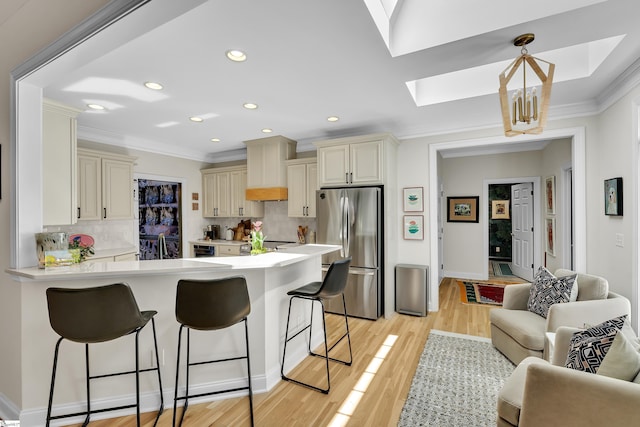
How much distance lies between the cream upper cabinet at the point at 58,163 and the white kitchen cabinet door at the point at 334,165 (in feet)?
9.14

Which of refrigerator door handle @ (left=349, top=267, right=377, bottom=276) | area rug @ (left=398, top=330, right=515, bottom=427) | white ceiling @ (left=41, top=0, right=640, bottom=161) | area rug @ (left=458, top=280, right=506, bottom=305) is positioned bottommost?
area rug @ (left=398, top=330, right=515, bottom=427)

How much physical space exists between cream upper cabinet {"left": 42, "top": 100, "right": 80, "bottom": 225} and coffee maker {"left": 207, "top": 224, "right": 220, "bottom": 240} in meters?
2.83

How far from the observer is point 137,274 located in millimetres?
1914

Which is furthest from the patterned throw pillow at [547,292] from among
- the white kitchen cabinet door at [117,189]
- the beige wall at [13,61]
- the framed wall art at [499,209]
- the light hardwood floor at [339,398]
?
the framed wall art at [499,209]

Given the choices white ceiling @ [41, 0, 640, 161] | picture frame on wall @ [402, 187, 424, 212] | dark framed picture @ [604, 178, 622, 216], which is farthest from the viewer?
picture frame on wall @ [402, 187, 424, 212]

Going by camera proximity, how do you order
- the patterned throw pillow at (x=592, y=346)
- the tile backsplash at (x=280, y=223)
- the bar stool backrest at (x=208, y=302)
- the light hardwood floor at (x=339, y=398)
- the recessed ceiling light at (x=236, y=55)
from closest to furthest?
1. the patterned throw pillow at (x=592, y=346)
2. the bar stool backrest at (x=208, y=302)
3. the light hardwood floor at (x=339, y=398)
4. the recessed ceiling light at (x=236, y=55)
5. the tile backsplash at (x=280, y=223)

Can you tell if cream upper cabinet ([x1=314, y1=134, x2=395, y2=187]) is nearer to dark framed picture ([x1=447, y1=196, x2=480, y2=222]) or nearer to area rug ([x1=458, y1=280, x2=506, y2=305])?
area rug ([x1=458, y1=280, x2=506, y2=305])

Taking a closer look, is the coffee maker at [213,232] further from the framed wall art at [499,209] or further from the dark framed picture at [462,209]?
the framed wall art at [499,209]

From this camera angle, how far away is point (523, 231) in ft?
20.0

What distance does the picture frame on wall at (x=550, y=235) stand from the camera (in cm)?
478

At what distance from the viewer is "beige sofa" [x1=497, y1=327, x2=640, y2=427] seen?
1.14 m

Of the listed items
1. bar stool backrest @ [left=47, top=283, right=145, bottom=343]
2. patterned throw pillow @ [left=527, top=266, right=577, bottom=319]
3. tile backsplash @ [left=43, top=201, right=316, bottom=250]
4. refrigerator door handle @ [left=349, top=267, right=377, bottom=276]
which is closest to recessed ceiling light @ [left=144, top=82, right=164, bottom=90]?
bar stool backrest @ [left=47, top=283, right=145, bottom=343]

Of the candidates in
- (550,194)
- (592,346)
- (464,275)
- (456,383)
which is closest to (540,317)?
(456,383)

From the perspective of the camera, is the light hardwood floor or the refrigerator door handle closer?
the light hardwood floor
